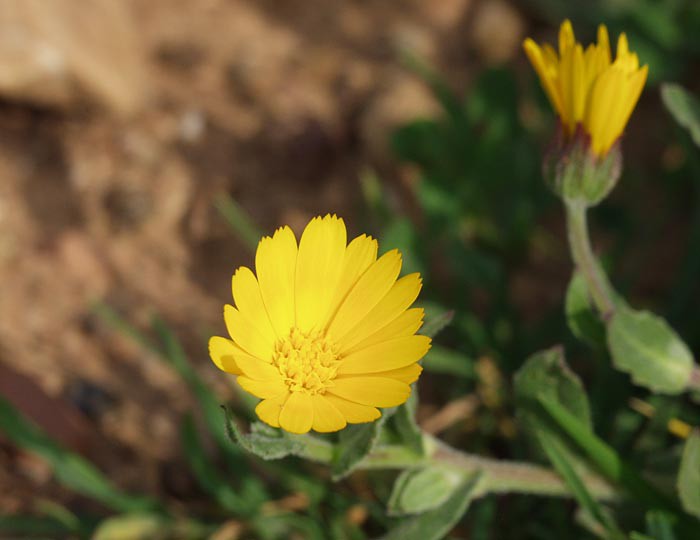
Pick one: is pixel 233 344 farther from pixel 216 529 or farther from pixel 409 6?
pixel 409 6

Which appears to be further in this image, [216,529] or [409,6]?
[409,6]

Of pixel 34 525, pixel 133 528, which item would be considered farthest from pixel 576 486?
pixel 34 525

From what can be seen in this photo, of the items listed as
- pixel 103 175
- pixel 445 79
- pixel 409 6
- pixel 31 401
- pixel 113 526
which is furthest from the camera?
pixel 409 6

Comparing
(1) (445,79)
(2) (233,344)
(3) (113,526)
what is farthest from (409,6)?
(2) (233,344)

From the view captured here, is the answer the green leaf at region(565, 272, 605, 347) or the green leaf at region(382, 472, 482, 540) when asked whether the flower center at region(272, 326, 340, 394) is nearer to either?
the green leaf at region(382, 472, 482, 540)

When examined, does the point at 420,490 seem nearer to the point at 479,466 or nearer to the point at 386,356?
the point at 479,466

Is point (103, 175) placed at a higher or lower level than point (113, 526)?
higher

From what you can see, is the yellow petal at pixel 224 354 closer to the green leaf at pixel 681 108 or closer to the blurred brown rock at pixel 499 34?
the green leaf at pixel 681 108

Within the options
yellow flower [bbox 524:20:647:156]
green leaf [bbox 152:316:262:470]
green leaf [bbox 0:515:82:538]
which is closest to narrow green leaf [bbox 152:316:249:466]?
green leaf [bbox 152:316:262:470]
